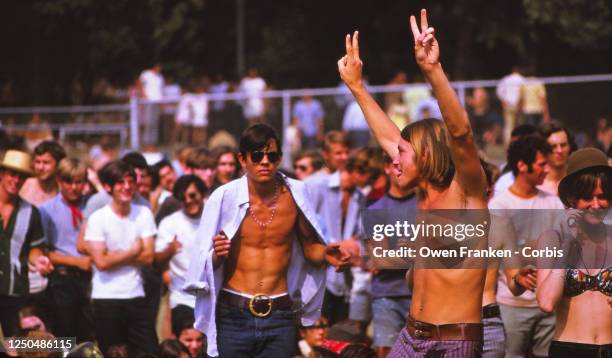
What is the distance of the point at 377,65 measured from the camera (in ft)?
115

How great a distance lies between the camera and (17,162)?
33.7ft

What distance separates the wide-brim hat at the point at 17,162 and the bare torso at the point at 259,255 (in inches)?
123

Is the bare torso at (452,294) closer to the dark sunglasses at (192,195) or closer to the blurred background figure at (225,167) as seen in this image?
the dark sunglasses at (192,195)

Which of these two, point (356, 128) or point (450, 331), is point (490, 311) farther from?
point (356, 128)

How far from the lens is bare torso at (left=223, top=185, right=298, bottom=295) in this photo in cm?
784

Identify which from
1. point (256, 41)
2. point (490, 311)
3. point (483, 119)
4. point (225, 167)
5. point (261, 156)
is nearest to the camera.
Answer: point (490, 311)

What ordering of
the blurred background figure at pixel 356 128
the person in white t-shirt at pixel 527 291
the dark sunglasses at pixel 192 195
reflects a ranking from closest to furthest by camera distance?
the person in white t-shirt at pixel 527 291
the dark sunglasses at pixel 192 195
the blurred background figure at pixel 356 128

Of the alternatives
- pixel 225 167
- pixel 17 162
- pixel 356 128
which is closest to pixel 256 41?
pixel 356 128

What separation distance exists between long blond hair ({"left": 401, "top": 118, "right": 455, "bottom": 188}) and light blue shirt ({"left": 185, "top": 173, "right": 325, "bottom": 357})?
1942mm

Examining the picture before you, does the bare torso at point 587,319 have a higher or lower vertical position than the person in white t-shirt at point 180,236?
lower

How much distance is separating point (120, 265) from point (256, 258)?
2.57m

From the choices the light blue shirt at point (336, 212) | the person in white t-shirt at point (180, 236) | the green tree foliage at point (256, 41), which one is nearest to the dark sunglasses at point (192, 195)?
the person in white t-shirt at point (180, 236)

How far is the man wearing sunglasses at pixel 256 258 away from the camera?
304 inches

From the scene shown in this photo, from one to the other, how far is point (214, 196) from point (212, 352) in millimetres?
1014
